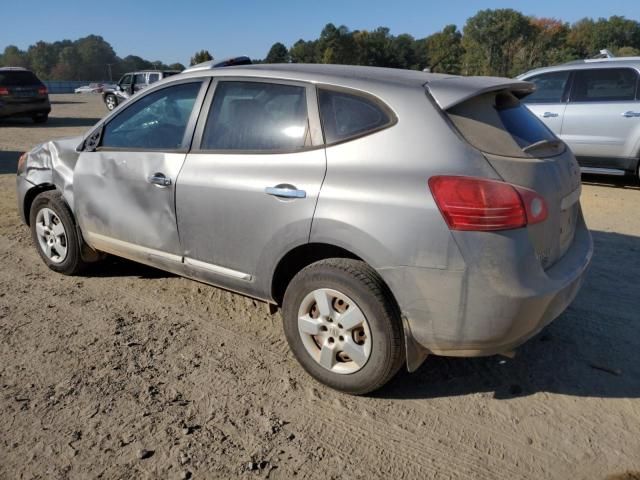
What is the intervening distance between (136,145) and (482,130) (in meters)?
2.43

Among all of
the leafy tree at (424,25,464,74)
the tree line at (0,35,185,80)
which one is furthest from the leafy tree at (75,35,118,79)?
the leafy tree at (424,25,464,74)

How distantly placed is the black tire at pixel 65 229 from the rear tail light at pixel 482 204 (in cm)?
312

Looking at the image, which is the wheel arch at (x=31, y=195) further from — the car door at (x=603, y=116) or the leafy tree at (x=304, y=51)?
the leafy tree at (x=304, y=51)

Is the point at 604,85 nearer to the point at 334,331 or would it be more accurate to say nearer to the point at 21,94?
the point at 334,331

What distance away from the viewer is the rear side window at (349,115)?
2.87 m

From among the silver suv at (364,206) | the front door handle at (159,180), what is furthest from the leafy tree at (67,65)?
the silver suv at (364,206)

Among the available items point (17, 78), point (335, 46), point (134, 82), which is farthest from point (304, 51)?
point (17, 78)

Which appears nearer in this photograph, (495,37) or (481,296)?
(481,296)

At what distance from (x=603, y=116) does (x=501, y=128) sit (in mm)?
6206

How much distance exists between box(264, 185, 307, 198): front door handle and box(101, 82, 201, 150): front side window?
2.88 ft

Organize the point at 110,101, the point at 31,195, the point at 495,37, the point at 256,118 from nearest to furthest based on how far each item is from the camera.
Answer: the point at 256,118 → the point at 31,195 → the point at 110,101 → the point at 495,37

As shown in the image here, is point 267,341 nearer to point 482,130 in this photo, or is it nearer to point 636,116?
point 482,130

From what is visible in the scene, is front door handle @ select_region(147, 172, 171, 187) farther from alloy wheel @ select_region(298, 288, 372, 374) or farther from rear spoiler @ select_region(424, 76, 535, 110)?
rear spoiler @ select_region(424, 76, 535, 110)

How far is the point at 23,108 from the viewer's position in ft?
56.6
